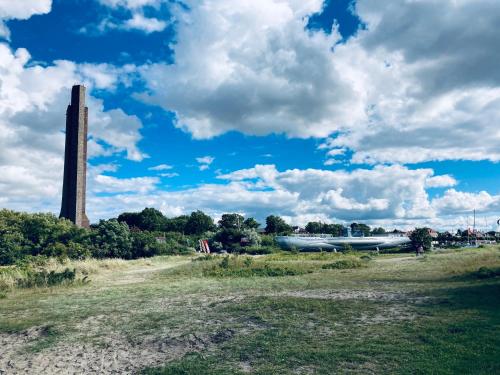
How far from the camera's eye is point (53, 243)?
44.2 metres

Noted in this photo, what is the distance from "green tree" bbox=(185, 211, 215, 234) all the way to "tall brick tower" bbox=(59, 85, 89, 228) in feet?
128

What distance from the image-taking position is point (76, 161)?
227 ft

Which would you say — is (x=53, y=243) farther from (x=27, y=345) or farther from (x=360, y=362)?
(x=360, y=362)

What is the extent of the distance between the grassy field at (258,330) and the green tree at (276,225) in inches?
4038

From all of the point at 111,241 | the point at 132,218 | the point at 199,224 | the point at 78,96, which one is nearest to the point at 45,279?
the point at 111,241

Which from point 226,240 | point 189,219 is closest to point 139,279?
point 226,240

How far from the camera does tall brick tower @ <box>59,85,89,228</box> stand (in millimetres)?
67938

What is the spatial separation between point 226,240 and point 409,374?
217 feet

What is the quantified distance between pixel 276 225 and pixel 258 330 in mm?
111590

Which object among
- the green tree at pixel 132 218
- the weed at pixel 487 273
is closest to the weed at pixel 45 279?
the weed at pixel 487 273

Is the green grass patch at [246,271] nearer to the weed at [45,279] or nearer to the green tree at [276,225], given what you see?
the weed at [45,279]

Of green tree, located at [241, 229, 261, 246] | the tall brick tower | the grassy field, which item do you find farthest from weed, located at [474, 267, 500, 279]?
the tall brick tower

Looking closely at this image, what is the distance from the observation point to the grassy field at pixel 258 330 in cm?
820

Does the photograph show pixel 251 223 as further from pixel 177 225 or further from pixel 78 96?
pixel 78 96
